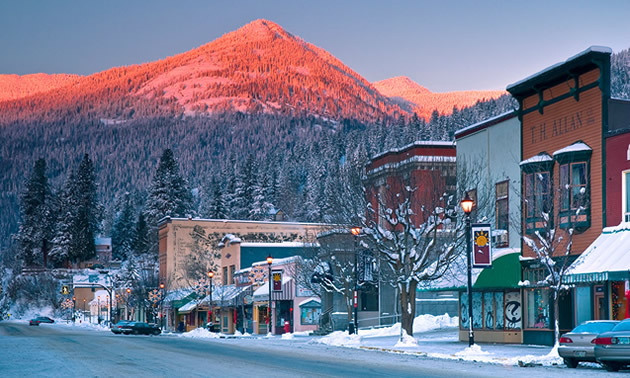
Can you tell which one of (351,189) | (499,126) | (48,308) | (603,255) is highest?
(499,126)

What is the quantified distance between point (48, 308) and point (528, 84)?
155 meters

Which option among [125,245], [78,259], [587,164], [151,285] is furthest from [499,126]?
[125,245]

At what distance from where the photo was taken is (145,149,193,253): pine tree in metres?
146

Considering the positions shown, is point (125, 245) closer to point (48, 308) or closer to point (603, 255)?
point (48, 308)

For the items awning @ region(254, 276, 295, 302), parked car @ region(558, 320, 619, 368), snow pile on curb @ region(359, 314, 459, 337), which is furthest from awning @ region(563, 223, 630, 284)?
awning @ region(254, 276, 295, 302)

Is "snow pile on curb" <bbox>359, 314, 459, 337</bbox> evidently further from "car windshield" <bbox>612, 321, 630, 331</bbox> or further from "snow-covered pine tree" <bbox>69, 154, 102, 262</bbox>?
"snow-covered pine tree" <bbox>69, 154, 102, 262</bbox>

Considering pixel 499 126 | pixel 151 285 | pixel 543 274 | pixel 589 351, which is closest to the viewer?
pixel 589 351

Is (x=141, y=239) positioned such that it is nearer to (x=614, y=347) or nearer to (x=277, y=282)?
(x=277, y=282)

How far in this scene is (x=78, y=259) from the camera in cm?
17062

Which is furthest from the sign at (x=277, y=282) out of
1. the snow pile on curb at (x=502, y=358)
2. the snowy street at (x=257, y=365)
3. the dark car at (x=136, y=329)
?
the snow pile on curb at (x=502, y=358)

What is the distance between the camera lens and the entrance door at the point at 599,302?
33125mm

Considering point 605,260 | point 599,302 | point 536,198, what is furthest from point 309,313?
point 605,260

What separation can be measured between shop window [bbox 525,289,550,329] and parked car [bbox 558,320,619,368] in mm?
11238

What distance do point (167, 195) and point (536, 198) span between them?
383 ft
